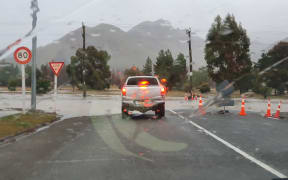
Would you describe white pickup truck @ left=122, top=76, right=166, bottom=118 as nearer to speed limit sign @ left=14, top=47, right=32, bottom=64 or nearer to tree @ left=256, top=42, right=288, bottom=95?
speed limit sign @ left=14, top=47, right=32, bottom=64

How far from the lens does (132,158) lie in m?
6.06

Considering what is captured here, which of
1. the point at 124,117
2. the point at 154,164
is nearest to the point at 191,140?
the point at 154,164

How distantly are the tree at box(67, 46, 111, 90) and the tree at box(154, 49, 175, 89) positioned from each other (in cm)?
1527

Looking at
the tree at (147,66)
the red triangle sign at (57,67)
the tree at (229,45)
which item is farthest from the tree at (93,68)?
the red triangle sign at (57,67)

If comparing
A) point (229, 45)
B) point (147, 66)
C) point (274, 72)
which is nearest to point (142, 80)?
point (229, 45)

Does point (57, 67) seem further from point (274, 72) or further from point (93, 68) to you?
point (93, 68)

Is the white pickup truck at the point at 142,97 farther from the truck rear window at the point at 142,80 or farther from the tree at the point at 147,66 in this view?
the tree at the point at 147,66

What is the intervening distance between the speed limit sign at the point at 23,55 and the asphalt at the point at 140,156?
4955 mm

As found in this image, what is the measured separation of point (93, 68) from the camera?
8062 centimetres

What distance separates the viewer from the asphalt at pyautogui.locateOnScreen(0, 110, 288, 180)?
16.1 ft

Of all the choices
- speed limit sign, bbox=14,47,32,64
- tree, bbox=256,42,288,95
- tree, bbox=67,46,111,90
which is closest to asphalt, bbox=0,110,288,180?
tree, bbox=256,42,288,95

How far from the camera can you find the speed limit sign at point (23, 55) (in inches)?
527

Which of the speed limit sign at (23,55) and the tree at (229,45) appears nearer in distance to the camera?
the tree at (229,45)

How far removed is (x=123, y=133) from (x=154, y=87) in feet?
15.5
